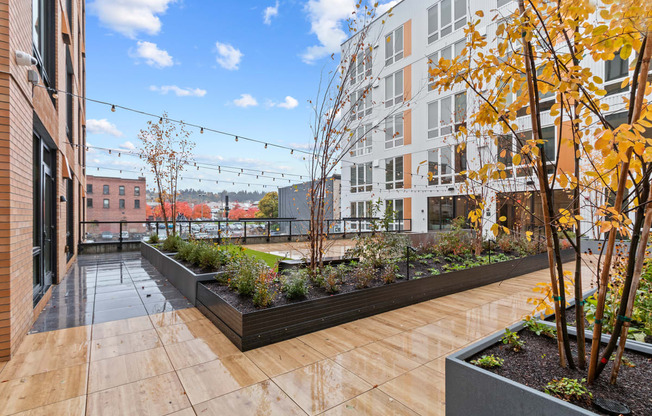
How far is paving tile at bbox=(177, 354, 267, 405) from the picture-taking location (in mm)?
2285

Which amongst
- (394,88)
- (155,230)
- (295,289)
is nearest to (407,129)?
(394,88)

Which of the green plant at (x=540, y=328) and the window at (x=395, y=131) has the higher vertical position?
the window at (x=395, y=131)

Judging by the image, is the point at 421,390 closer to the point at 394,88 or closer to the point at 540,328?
the point at 540,328

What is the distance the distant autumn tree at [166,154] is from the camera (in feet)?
28.2

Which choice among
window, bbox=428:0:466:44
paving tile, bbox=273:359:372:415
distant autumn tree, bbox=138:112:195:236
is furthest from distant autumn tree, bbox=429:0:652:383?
window, bbox=428:0:466:44

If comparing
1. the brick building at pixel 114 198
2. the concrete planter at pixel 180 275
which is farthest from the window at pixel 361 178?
the brick building at pixel 114 198

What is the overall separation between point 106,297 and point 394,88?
1503 cm

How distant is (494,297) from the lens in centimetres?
476

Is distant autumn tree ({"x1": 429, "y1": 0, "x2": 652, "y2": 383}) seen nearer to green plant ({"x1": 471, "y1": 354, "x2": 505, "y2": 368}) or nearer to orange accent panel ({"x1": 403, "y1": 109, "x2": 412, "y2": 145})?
green plant ({"x1": 471, "y1": 354, "x2": 505, "y2": 368})

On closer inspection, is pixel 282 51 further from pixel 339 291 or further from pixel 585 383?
pixel 585 383

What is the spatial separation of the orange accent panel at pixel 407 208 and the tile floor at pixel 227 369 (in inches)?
466

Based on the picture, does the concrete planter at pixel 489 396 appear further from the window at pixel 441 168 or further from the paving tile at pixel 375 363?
the window at pixel 441 168

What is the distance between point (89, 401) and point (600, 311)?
123 inches

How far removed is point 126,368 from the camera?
8.64 ft
